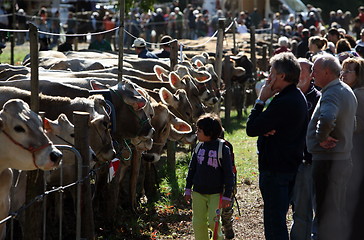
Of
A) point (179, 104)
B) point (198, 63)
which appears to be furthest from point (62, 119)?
point (198, 63)

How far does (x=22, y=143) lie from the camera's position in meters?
6.00

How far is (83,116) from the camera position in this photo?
708 centimetres

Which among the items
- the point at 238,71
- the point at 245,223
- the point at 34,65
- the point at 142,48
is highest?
the point at 34,65

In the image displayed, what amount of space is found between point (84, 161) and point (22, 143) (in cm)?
129

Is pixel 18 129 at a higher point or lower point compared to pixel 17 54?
higher

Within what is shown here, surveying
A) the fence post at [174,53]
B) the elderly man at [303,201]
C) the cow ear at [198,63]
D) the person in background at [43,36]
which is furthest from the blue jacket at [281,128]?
the person in background at [43,36]

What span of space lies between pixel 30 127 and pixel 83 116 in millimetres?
1080

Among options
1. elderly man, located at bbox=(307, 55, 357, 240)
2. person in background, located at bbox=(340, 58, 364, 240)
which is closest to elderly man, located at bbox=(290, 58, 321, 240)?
elderly man, located at bbox=(307, 55, 357, 240)

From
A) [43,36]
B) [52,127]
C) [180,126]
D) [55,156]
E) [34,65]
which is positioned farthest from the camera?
[43,36]

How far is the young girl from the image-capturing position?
7.42 meters

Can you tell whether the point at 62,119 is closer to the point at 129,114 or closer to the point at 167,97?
the point at 129,114

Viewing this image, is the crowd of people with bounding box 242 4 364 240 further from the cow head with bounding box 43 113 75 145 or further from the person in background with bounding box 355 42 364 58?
the person in background with bounding box 355 42 364 58

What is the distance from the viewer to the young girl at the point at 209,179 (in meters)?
7.42

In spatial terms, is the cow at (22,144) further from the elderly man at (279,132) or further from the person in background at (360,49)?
the person in background at (360,49)
